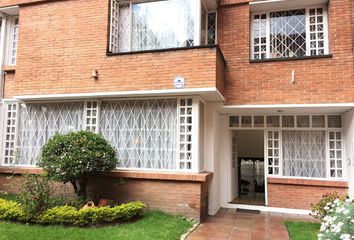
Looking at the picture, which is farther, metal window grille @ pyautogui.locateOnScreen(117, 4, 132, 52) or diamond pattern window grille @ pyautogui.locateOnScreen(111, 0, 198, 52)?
metal window grille @ pyautogui.locateOnScreen(117, 4, 132, 52)

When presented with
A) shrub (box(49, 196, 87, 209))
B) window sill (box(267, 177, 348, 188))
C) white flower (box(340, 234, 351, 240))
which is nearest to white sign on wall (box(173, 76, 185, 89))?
shrub (box(49, 196, 87, 209))

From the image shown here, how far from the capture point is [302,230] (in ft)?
22.8

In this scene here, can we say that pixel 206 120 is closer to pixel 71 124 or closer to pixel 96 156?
pixel 96 156

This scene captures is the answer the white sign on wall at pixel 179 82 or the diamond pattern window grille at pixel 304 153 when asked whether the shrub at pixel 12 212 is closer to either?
the white sign on wall at pixel 179 82

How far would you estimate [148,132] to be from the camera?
841 cm

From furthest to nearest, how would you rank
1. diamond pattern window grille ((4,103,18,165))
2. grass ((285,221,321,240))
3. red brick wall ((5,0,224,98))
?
diamond pattern window grille ((4,103,18,165))
red brick wall ((5,0,224,98))
grass ((285,221,321,240))

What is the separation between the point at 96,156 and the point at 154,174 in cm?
151

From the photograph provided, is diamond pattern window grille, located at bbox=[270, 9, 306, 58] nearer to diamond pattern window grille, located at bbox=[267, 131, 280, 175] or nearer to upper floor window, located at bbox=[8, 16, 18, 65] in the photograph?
A: diamond pattern window grille, located at bbox=[267, 131, 280, 175]

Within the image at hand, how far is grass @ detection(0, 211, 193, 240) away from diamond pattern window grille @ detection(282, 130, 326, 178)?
3.88 meters

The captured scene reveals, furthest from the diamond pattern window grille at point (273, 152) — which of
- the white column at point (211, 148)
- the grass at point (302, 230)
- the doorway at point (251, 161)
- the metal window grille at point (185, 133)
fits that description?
the metal window grille at point (185, 133)

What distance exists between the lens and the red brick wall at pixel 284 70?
26.6 feet

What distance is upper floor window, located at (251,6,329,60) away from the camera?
8.77 meters

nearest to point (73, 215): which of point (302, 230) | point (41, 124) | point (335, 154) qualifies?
point (41, 124)

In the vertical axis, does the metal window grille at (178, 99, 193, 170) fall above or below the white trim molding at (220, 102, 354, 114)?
below
